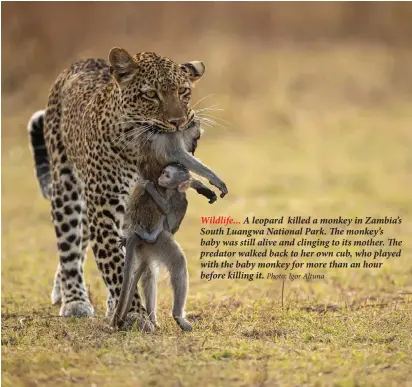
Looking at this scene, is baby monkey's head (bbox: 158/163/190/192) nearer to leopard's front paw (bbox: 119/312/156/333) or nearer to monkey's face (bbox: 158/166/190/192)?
monkey's face (bbox: 158/166/190/192)

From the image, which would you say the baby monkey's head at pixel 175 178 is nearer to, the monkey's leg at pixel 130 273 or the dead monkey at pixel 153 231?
the dead monkey at pixel 153 231

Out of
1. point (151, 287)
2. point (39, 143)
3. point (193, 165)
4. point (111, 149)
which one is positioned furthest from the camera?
point (39, 143)

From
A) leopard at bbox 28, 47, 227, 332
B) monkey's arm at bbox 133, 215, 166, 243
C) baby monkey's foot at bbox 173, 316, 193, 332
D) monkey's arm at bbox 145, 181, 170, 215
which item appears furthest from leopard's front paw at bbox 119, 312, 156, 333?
monkey's arm at bbox 145, 181, 170, 215

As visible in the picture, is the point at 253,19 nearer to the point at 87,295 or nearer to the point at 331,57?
the point at 331,57

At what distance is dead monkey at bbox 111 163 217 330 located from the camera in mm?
7922

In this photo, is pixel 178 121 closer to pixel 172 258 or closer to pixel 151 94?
pixel 151 94

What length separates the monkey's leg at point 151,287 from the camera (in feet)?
A: 26.6

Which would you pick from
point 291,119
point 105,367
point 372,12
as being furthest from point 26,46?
point 105,367

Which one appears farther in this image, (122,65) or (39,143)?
(39,143)

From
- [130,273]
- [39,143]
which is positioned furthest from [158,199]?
[39,143]

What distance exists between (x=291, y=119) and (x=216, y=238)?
10540 mm

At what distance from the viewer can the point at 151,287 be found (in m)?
8.23

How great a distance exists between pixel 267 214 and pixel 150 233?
Result: 24.7 feet

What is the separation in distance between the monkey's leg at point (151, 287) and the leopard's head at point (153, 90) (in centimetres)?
105
